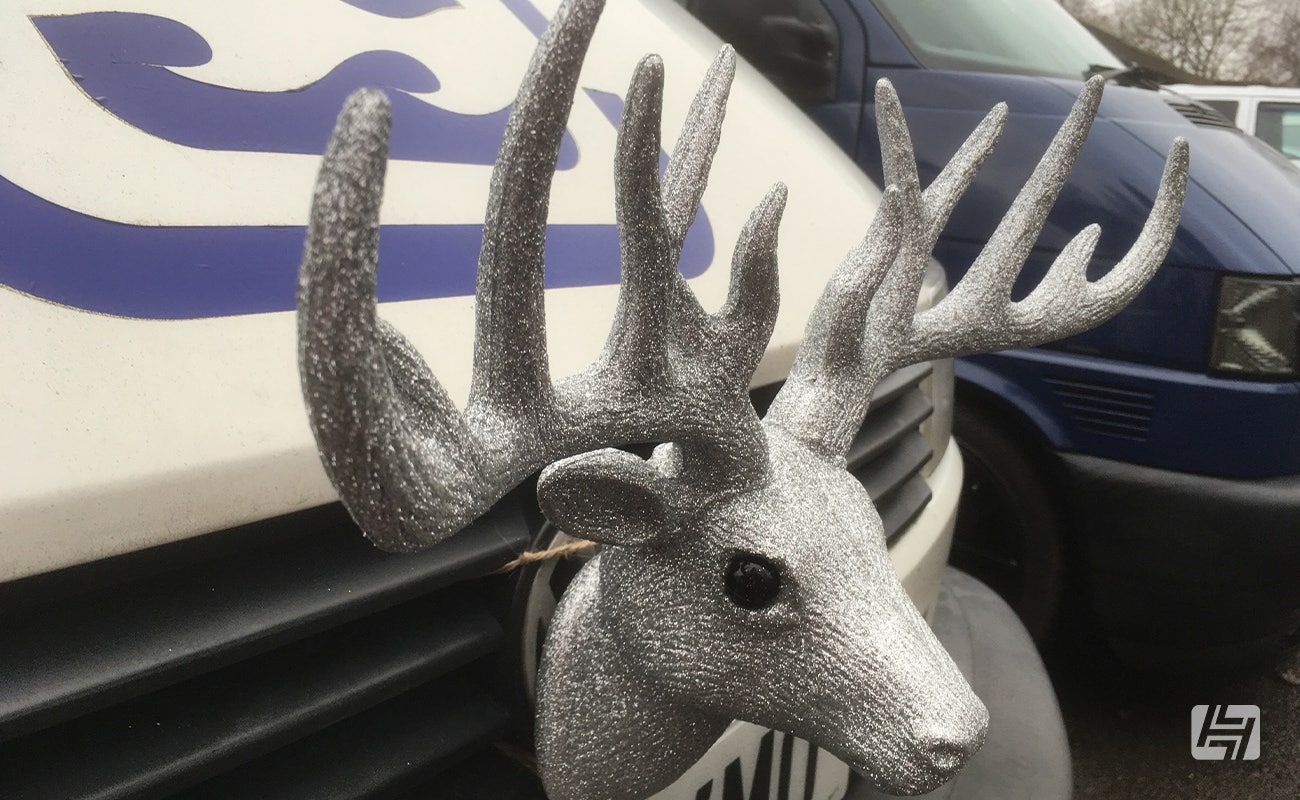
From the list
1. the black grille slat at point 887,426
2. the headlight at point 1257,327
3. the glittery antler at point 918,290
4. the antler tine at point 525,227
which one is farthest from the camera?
the headlight at point 1257,327

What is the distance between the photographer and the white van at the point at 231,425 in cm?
85

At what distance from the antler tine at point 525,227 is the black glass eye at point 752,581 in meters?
0.26

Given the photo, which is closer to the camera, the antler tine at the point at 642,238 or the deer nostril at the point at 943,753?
the antler tine at the point at 642,238

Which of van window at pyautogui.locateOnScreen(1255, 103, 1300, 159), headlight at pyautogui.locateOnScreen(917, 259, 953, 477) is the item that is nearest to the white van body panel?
headlight at pyautogui.locateOnScreen(917, 259, 953, 477)

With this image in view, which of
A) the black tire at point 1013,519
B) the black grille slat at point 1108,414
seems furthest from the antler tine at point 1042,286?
the black tire at point 1013,519

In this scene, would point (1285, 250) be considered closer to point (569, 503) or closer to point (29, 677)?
point (569, 503)

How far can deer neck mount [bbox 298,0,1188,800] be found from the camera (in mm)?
615

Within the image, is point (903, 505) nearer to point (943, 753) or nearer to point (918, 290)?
point (918, 290)

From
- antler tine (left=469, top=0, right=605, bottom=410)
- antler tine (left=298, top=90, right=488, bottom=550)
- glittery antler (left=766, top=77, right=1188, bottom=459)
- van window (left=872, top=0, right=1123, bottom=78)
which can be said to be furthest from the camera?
van window (left=872, top=0, right=1123, bottom=78)

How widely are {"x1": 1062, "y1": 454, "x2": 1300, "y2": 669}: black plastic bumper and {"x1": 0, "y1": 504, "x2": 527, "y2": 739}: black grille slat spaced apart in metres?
2.10

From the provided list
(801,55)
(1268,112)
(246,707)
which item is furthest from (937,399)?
(1268,112)

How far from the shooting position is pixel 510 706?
3.73 feet

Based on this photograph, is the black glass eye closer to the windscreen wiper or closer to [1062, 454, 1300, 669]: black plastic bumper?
[1062, 454, 1300, 669]: black plastic bumper

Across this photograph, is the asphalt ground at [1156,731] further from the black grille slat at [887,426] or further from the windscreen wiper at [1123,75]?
the windscreen wiper at [1123,75]
